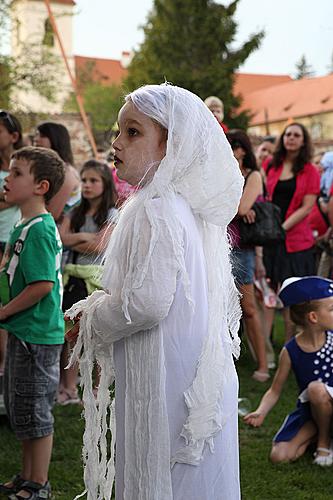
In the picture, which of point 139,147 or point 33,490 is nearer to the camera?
point 139,147

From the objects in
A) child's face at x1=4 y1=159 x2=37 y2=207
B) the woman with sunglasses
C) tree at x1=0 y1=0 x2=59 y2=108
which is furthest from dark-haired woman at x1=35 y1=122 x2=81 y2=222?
tree at x1=0 y1=0 x2=59 y2=108

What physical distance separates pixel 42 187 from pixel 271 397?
6.20ft

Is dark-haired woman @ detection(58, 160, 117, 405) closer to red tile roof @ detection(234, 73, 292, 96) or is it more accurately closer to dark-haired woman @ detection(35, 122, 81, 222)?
dark-haired woman @ detection(35, 122, 81, 222)

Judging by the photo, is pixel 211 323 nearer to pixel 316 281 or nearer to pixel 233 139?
pixel 316 281

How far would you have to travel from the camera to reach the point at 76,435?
4.74 meters

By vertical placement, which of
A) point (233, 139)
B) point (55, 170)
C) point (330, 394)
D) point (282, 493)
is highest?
point (233, 139)

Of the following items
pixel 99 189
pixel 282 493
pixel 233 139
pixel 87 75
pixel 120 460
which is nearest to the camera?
pixel 120 460

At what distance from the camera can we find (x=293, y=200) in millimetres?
6891

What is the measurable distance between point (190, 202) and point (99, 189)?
3.30m

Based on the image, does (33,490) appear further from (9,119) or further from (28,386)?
(9,119)

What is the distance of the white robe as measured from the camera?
2.21m

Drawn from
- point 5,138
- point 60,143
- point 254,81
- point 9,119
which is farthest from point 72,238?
point 254,81

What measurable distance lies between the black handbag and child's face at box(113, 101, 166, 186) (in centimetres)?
385

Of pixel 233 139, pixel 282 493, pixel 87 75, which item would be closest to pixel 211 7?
pixel 87 75
